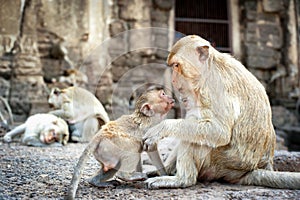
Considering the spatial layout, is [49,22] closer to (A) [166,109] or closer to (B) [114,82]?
(B) [114,82]

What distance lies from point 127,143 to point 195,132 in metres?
0.52

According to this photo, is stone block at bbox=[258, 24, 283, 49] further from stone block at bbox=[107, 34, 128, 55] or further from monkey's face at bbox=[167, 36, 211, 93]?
monkey's face at bbox=[167, 36, 211, 93]

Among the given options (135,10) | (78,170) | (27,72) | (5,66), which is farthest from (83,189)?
(135,10)

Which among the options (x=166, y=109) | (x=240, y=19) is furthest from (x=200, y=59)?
(x=240, y=19)

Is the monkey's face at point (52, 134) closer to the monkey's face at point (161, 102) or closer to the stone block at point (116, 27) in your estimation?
the monkey's face at point (161, 102)

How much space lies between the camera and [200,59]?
2.96m

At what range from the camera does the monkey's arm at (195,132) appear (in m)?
2.74

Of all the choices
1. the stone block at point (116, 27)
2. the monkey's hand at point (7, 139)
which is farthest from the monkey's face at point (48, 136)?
the stone block at point (116, 27)

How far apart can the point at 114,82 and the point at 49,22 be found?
7.30ft

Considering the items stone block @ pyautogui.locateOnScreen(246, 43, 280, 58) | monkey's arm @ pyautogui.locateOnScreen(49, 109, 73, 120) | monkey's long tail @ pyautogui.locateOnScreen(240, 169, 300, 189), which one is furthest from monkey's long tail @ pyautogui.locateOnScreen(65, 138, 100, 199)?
stone block @ pyautogui.locateOnScreen(246, 43, 280, 58)

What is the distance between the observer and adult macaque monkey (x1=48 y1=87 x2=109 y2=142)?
663cm

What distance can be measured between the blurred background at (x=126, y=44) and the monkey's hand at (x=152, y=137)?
16.7 ft

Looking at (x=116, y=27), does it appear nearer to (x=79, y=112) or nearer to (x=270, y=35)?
(x=79, y=112)

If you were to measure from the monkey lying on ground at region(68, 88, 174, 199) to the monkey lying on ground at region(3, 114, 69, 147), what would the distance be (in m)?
3.19
